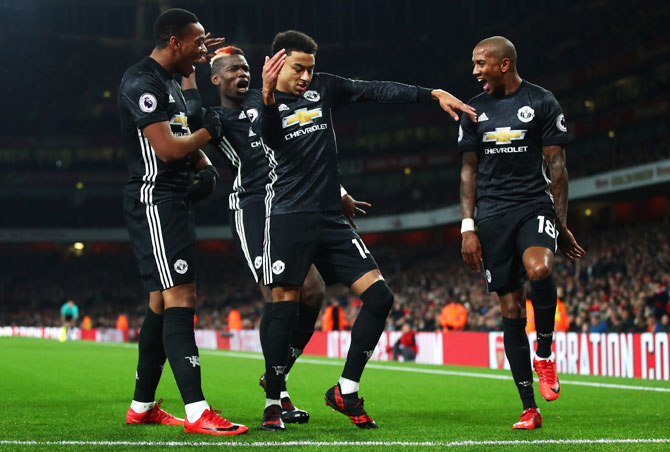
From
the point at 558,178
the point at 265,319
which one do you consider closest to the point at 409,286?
the point at 265,319

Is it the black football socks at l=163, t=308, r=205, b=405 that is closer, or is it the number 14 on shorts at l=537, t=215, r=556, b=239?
the black football socks at l=163, t=308, r=205, b=405

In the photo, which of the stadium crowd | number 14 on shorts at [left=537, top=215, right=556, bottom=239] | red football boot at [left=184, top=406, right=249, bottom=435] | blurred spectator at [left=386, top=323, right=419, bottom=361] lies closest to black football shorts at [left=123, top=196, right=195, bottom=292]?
red football boot at [left=184, top=406, right=249, bottom=435]

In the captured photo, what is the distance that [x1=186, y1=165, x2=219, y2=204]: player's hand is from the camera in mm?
5402

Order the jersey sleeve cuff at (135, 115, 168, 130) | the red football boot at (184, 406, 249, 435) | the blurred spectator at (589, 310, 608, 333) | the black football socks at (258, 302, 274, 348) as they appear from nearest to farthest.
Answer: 1. the red football boot at (184, 406, 249, 435)
2. the jersey sleeve cuff at (135, 115, 168, 130)
3. the black football socks at (258, 302, 274, 348)
4. the blurred spectator at (589, 310, 608, 333)

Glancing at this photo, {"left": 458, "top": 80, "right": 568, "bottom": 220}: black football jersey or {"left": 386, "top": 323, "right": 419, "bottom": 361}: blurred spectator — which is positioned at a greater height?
{"left": 458, "top": 80, "right": 568, "bottom": 220}: black football jersey

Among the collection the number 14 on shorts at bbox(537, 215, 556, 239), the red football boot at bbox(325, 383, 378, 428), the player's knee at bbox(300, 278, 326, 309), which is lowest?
the red football boot at bbox(325, 383, 378, 428)

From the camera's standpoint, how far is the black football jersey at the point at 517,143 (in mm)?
5770

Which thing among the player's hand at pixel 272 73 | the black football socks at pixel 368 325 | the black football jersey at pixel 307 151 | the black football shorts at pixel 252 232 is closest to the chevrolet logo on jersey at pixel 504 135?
the black football jersey at pixel 307 151

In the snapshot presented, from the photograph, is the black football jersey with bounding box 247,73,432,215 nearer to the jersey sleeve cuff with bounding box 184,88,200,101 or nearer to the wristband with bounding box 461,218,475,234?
the jersey sleeve cuff with bounding box 184,88,200,101

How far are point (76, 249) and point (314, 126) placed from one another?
5061cm

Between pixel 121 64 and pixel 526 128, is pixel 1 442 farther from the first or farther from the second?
pixel 121 64

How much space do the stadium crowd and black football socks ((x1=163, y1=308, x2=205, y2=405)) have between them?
1162cm

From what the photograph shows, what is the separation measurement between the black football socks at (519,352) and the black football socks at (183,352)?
6.52ft

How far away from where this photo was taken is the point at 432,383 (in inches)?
440
